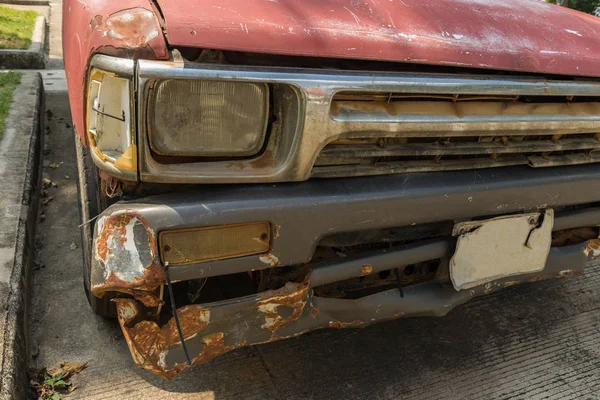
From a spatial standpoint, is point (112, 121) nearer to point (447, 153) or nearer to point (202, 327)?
point (202, 327)

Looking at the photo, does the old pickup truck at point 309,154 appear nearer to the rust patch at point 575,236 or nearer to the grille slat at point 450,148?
the grille slat at point 450,148

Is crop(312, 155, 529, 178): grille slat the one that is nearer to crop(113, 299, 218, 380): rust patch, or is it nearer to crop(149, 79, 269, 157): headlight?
crop(149, 79, 269, 157): headlight

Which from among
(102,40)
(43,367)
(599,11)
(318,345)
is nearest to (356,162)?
(102,40)

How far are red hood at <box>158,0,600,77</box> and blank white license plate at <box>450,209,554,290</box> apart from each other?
594 millimetres

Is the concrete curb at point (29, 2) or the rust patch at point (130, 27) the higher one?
the rust patch at point (130, 27)

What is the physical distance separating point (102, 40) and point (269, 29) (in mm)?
474

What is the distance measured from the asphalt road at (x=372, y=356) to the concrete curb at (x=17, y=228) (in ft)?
0.57

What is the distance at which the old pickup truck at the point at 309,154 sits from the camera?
1.49 metres

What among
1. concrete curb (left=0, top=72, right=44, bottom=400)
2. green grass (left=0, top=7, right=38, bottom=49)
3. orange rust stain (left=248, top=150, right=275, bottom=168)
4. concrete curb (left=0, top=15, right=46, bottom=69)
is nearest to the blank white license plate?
orange rust stain (left=248, top=150, right=275, bottom=168)

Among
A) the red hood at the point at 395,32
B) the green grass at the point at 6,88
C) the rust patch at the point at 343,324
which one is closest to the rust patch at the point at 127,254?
the red hood at the point at 395,32

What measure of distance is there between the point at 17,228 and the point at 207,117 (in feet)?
5.44

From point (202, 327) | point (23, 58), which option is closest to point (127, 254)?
point (202, 327)

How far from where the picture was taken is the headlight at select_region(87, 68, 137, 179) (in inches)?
57.4

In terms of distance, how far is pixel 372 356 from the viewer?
246 centimetres
